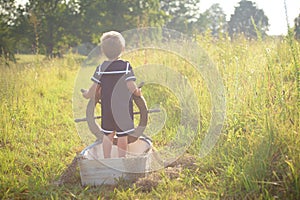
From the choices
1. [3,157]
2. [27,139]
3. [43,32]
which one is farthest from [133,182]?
[43,32]

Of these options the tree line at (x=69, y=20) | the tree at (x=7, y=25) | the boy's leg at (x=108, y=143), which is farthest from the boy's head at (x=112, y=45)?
the tree line at (x=69, y=20)

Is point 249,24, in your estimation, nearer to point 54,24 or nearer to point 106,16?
point 106,16

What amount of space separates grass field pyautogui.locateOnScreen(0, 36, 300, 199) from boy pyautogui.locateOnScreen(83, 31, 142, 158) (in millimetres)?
417

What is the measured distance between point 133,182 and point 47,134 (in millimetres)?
1799

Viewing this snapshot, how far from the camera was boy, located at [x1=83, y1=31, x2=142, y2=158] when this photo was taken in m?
2.98

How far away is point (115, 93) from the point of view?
3004mm

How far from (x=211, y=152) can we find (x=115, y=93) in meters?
1.00

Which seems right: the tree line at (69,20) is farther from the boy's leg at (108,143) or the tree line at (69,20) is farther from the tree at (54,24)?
the boy's leg at (108,143)

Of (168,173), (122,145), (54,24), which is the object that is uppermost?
(54,24)

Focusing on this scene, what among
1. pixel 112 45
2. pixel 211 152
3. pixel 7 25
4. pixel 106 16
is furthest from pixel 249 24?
pixel 7 25

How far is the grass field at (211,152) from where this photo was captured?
7.61 ft

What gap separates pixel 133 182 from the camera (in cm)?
283

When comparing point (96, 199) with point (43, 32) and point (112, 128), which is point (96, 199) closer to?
point (112, 128)

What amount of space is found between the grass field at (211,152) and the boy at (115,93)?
A: 42 cm
